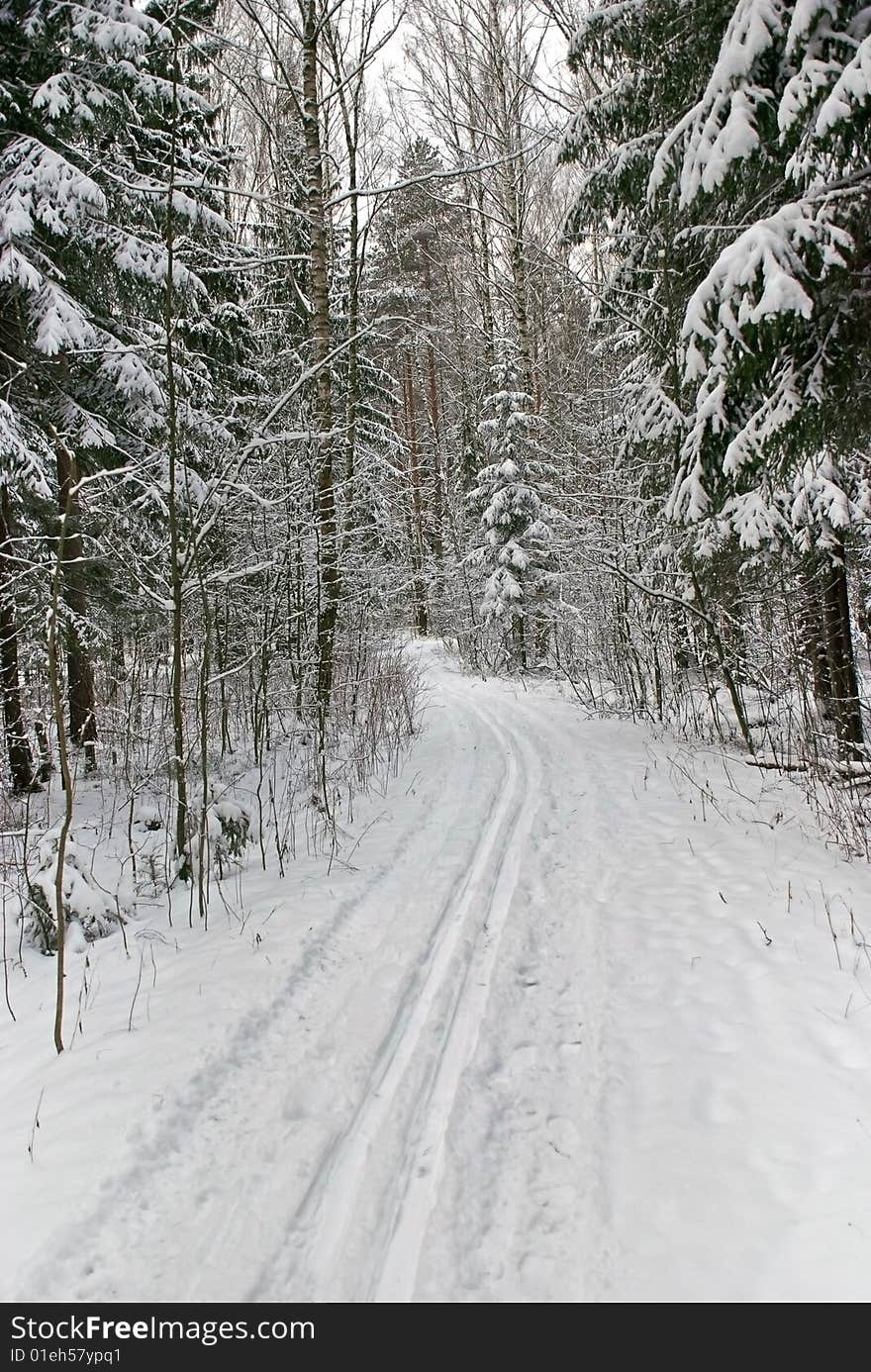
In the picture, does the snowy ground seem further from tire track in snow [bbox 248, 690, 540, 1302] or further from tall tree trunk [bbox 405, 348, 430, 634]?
tall tree trunk [bbox 405, 348, 430, 634]

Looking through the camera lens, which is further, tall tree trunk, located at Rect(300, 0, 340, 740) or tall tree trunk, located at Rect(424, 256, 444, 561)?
tall tree trunk, located at Rect(424, 256, 444, 561)

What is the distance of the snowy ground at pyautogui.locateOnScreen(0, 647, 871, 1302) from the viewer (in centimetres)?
202

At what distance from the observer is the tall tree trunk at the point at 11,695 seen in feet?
25.2

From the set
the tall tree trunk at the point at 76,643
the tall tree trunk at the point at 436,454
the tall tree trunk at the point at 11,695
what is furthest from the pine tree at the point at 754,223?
the tall tree trunk at the point at 436,454

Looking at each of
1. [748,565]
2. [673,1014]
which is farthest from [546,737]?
[673,1014]

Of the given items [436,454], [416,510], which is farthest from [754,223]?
[436,454]

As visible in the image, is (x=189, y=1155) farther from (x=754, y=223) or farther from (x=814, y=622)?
(x=814, y=622)

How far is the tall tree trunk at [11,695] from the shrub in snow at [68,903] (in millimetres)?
4166

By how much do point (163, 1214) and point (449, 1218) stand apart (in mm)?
943

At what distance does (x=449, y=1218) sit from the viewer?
218 cm

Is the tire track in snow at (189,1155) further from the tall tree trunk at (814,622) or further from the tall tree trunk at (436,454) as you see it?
the tall tree trunk at (436,454)

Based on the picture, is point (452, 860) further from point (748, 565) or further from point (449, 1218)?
point (748, 565)

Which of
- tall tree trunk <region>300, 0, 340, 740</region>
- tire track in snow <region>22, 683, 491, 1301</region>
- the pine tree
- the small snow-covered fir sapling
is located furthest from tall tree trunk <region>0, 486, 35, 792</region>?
the small snow-covered fir sapling

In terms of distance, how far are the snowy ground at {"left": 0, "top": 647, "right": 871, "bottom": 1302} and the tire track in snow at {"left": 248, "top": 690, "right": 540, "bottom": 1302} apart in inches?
0.5
